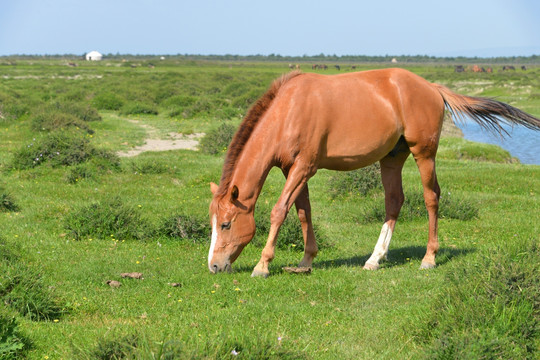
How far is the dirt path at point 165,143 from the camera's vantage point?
68.0 ft

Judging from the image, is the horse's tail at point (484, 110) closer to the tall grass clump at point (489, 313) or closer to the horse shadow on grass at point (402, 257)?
the horse shadow on grass at point (402, 257)

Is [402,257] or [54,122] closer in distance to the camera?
[402,257]

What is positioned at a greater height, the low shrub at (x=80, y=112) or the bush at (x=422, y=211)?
the bush at (x=422, y=211)

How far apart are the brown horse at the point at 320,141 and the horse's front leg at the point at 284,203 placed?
0.04 ft

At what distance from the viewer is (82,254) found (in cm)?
844

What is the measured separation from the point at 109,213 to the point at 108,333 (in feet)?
16.9

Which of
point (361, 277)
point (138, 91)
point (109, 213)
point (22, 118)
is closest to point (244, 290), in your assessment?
point (361, 277)

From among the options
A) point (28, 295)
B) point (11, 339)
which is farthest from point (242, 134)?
point (11, 339)

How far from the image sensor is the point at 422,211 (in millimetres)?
11250

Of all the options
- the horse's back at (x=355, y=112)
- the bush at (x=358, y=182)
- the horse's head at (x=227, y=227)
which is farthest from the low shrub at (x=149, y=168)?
the horse's head at (x=227, y=227)

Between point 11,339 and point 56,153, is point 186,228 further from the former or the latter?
point 56,153

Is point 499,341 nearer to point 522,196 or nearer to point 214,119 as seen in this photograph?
point 522,196

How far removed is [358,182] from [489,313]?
837cm

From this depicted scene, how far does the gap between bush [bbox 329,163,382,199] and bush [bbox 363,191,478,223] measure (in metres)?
1.78
